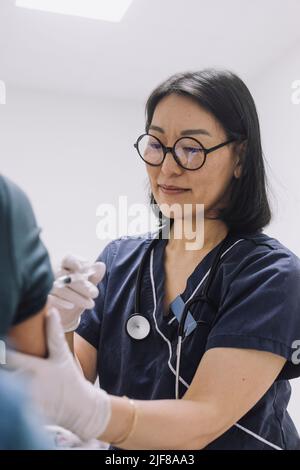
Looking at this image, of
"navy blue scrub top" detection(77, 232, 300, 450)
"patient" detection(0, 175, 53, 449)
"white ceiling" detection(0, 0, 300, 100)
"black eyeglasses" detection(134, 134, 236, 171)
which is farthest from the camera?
"white ceiling" detection(0, 0, 300, 100)

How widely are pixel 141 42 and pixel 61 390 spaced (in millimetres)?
2508

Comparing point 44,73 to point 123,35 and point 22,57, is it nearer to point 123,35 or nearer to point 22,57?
point 22,57

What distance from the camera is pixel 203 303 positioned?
49.1 inches

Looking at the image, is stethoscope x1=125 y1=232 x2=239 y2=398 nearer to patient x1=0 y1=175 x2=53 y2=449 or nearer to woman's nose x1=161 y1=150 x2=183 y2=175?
woman's nose x1=161 y1=150 x2=183 y2=175

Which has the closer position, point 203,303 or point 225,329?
point 225,329

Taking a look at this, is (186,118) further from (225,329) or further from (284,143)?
(284,143)

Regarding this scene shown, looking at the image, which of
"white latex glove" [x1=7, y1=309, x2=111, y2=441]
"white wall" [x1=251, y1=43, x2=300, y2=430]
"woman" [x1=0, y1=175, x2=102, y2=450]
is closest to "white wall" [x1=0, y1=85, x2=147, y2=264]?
"white wall" [x1=251, y1=43, x2=300, y2=430]

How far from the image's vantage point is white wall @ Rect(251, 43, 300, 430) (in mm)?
2990

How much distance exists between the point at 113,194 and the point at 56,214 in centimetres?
43

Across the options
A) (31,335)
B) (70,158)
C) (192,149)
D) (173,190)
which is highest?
(70,158)

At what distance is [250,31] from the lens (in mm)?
2807

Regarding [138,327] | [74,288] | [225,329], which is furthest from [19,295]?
[138,327]

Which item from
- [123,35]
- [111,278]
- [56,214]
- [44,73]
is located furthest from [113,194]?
[111,278]

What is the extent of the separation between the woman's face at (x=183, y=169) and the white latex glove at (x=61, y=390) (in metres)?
0.65
